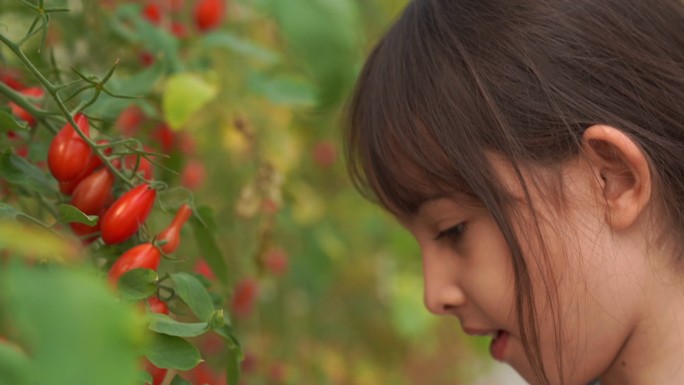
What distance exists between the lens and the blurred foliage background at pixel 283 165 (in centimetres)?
95

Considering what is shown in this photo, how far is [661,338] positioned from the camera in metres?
0.93

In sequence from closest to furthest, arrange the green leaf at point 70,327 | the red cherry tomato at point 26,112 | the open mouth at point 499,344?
the green leaf at point 70,327 → the red cherry tomato at point 26,112 → the open mouth at point 499,344

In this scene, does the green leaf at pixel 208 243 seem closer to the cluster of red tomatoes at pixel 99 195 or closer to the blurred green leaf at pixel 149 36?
the cluster of red tomatoes at pixel 99 195

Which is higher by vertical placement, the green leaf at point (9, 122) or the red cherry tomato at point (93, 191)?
the green leaf at point (9, 122)

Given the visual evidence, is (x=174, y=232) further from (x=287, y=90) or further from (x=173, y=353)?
(x=287, y=90)

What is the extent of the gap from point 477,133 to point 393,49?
0.54 ft

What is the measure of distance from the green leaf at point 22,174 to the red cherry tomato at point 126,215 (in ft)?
0.18

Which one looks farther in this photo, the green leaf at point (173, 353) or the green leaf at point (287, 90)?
the green leaf at point (287, 90)

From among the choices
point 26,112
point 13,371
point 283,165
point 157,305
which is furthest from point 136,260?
point 283,165

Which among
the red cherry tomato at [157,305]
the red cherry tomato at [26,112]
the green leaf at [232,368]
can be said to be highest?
the red cherry tomato at [26,112]

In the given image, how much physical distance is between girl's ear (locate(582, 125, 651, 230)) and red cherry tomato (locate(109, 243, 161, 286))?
0.43 metres

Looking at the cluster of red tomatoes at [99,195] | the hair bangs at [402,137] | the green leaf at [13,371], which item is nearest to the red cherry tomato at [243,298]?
the hair bangs at [402,137]

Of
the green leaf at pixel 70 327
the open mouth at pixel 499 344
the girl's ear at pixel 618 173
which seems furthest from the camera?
the open mouth at pixel 499 344

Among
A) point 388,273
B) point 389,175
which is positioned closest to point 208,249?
point 389,175
